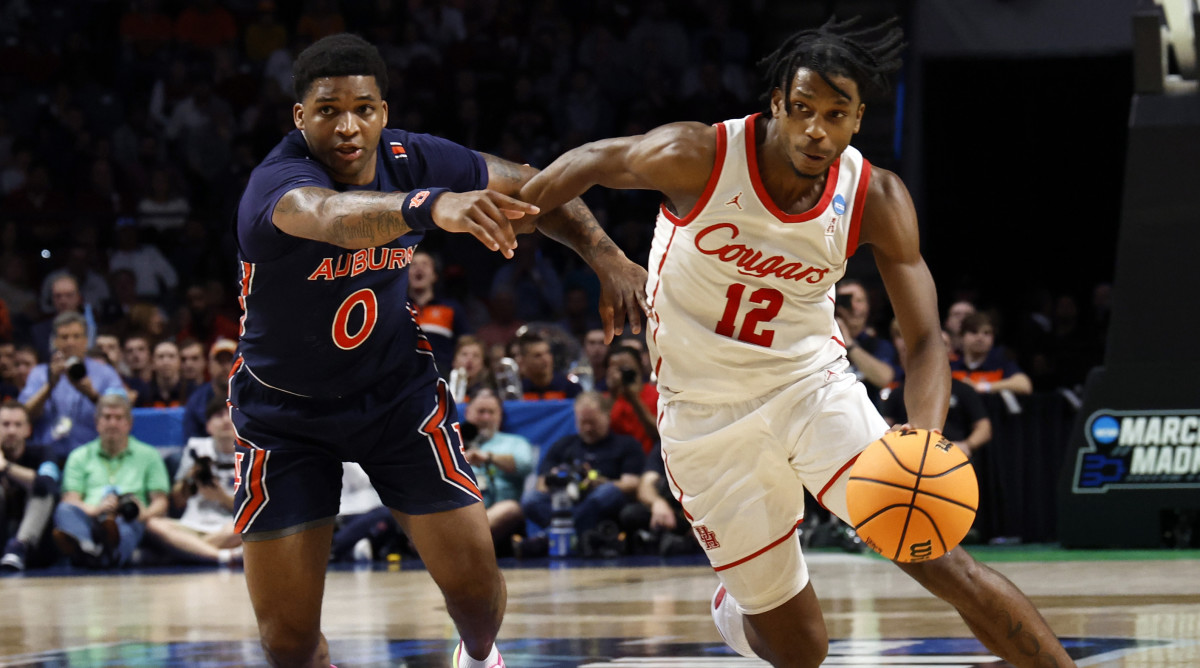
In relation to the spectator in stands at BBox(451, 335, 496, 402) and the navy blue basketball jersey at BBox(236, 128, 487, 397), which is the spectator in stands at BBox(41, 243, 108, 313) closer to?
the spectator in stands at BBox(451, 335, 496, 402)

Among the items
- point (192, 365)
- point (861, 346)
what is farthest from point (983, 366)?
point (192, 365)

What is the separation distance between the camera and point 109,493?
1088cm

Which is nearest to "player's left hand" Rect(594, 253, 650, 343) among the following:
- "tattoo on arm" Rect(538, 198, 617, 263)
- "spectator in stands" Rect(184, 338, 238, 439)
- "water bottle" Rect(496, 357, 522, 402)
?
"tattoo on arm" Rect(538, 198, 617, 263)

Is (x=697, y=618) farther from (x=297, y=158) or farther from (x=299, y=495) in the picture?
(x=297, y=158)

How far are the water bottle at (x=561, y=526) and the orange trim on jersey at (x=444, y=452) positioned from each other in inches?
226

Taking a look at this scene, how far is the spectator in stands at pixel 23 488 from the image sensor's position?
11078mm

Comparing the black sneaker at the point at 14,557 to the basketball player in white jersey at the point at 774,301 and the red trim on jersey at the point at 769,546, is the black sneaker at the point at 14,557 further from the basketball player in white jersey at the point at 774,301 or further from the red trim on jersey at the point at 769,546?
the red trim on jersey at the point at 769,546

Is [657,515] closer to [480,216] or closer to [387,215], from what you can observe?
[387,215]

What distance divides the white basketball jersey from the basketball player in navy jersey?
164mm

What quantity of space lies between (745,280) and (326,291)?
1.31m

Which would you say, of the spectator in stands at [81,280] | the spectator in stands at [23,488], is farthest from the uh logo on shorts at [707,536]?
the spectator in stands at [81,280]

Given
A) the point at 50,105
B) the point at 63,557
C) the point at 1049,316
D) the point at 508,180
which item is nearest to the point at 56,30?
the point at 50,105

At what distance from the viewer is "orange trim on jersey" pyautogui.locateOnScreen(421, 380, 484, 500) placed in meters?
4.77

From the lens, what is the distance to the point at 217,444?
11.0 metres
